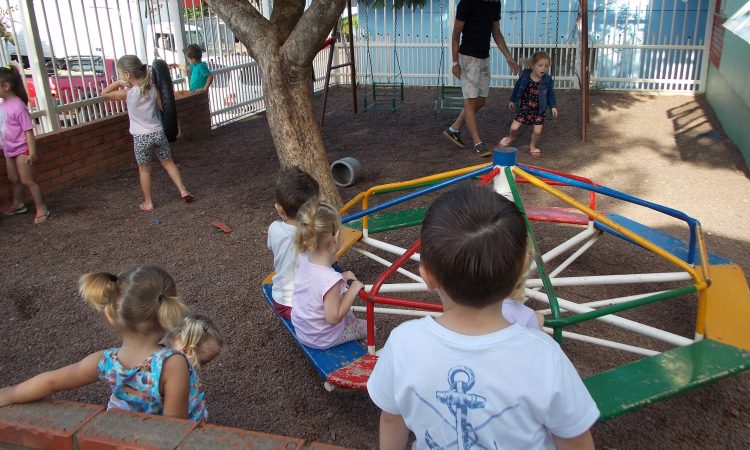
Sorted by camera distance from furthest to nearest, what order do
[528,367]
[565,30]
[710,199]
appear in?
[565,30]
[710,199]
[528,367]

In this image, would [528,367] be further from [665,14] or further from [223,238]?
[665,14]

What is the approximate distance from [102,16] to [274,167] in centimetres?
272

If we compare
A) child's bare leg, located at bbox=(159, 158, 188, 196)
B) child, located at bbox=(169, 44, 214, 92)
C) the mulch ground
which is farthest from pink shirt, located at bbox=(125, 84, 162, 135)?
child, located at bbox=(169, 44, 214, 92)

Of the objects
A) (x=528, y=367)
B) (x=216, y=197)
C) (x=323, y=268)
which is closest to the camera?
(x=528, y=367)

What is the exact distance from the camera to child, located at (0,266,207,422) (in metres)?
1.95

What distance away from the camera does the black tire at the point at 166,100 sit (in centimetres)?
566

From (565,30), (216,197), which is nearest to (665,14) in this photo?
(565,30)

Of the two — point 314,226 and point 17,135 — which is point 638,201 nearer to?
point 314,226

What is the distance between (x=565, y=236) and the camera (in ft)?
16.0

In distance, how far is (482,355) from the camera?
1.32 meters

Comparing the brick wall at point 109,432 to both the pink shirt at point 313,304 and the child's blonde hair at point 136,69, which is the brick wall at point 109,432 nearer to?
the pink shirt at point 313,304

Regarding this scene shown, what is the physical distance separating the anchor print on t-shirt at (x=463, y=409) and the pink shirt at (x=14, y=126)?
512cm

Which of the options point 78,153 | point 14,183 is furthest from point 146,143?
point 78,153

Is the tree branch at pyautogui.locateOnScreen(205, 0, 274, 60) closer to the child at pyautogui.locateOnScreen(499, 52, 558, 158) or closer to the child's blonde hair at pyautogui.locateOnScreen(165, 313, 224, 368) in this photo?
the child's blonde hair at pyautogui.locateOnScreen(165, 313, 224, 368)
